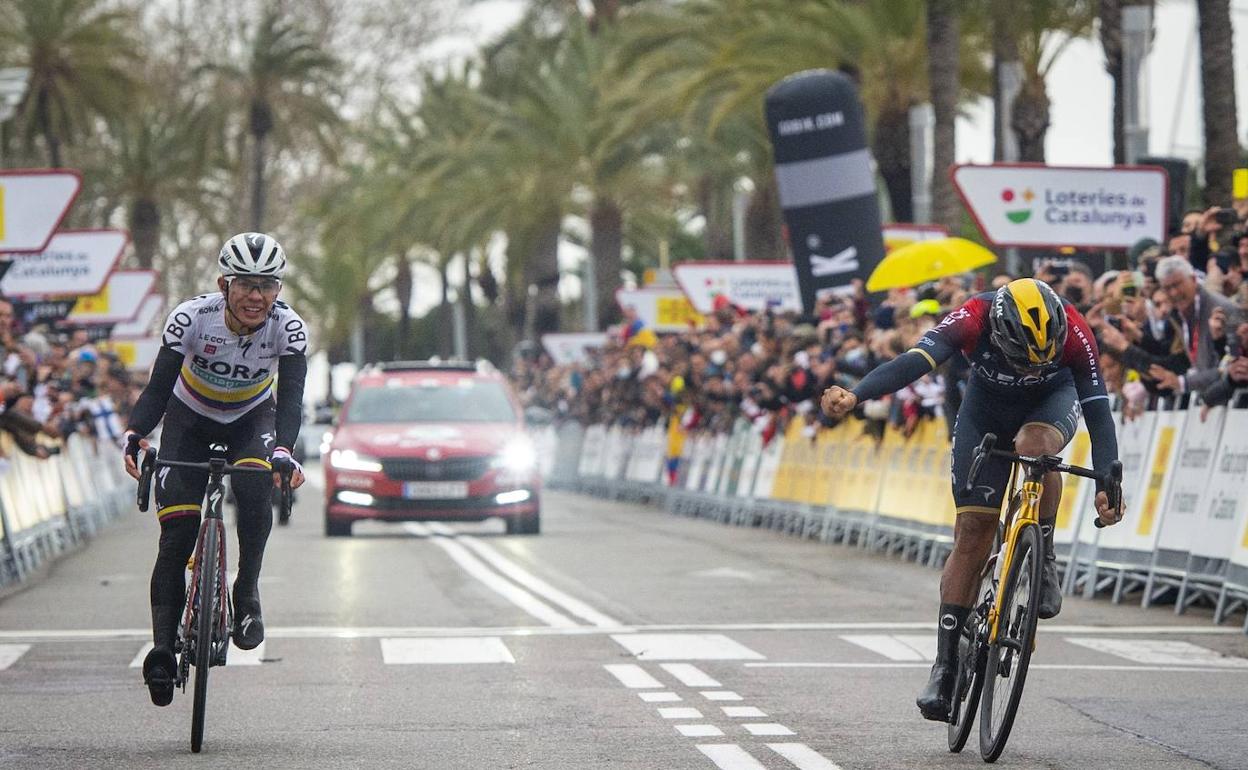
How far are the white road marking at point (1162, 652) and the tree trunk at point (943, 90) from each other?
57.8 ft

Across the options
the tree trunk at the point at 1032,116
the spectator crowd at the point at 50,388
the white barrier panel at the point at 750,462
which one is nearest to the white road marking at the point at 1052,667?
the spectator crowd at the point at 50,388

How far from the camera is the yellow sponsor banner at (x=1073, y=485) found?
60.6ft

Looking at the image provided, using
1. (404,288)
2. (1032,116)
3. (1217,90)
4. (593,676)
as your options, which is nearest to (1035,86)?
(1032,116)

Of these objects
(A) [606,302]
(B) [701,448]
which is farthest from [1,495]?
(A) [606,302]

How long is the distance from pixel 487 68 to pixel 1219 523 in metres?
41.2

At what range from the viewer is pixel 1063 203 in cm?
2373

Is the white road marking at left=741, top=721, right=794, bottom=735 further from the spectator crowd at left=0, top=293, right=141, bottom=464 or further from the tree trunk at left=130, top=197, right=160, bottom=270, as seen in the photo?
the tree trunk at left=130, top=197, right=160, bottom=270

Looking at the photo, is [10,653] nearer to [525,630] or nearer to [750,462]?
[525,630]

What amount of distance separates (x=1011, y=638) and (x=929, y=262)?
14.1 meters

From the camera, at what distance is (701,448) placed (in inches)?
1335

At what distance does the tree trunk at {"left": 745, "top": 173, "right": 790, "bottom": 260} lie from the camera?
4575 cm

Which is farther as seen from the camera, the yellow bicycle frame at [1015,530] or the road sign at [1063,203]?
the road sign at [1063,203]

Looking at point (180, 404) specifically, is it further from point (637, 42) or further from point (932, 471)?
point (637, 42)

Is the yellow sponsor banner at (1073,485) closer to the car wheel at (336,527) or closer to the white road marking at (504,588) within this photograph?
the white road marking at (504,588)
